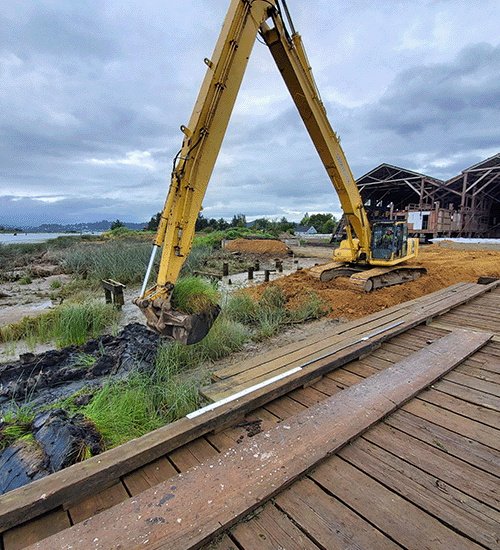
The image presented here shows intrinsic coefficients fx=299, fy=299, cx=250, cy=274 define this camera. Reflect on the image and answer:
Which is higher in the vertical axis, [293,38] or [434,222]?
[293,38]

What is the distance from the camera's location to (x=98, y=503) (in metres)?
1.55

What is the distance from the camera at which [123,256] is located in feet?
42.3

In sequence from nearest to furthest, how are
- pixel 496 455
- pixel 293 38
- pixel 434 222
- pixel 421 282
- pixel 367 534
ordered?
1. pixel 367 534
2. pixel 496 455
3. pixel 293 38
4. pixel 421 282
5. pixel 434 222

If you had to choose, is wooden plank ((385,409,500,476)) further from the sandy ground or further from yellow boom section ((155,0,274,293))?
the sandy ground

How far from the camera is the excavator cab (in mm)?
9695

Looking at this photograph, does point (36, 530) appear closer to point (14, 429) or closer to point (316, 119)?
point (14, 429)

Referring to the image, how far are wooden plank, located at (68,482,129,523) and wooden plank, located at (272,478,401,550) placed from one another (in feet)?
2.77

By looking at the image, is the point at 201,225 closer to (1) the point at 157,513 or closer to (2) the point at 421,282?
(2) the point at 421,282

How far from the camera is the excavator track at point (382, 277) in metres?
8.77

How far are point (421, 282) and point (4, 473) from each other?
1097cm

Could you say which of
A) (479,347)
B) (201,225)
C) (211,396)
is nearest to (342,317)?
(479,347)

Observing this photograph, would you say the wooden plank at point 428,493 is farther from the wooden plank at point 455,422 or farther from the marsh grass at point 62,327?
the marsh grass at point 62,327

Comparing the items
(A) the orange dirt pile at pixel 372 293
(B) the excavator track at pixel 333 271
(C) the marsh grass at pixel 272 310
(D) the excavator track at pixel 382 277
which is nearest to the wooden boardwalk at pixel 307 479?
(C) the marsh grass at pixel 272 310

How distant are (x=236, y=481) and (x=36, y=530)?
96 centimetres
